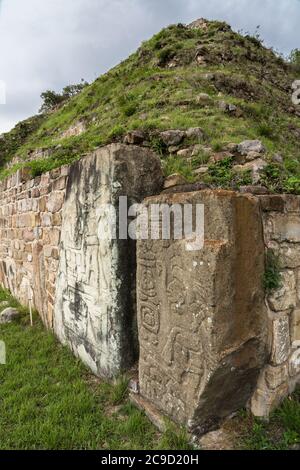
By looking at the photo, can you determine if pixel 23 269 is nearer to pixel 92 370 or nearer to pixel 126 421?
pixel 92 370

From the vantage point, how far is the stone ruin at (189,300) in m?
1.63

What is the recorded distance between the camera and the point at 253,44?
41.6 ft

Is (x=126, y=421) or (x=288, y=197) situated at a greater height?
(x=288, y=197)

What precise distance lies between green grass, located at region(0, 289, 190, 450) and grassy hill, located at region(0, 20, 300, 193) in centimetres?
229

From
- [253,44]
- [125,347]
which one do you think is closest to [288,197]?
[125,347]

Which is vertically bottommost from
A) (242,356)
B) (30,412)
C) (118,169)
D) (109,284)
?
(30,412)

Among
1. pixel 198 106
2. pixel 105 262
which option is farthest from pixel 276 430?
pixel 198 106

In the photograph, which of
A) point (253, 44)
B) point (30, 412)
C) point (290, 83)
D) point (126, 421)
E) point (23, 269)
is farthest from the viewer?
point (253, 44)

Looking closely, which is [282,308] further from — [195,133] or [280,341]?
[195,133]

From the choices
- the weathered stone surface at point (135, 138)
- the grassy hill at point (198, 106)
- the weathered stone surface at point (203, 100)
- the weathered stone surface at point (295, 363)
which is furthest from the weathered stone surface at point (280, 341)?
the weathered stone surface at point (203, 100)

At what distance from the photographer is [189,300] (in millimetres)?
1714

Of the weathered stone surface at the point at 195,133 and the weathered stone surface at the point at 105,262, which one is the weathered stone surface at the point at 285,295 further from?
the weathered stone surface at the point at 195,133

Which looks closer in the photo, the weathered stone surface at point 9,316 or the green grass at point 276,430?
the green grass at point 276,430

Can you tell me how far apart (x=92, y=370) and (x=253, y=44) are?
1445 cm
